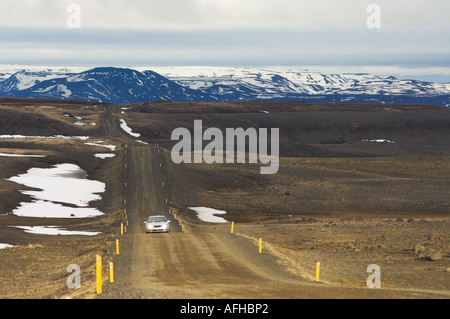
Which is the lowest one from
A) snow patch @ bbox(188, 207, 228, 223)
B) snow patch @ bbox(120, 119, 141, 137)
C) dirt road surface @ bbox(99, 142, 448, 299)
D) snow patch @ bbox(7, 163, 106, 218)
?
snow patch @ bbox(188, 207, 228, 223)

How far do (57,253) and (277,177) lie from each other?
142ft

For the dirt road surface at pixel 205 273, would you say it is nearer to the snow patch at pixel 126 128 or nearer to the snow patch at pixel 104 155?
the snow patch at pixel 104 155

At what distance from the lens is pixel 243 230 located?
45531 millimetres

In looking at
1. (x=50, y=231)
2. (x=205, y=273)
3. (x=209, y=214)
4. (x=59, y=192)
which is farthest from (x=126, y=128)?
(x=205, y=273)

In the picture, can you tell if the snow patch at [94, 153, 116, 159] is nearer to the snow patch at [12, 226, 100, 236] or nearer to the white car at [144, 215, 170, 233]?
the snow patch at [12, 226, 100, 236]

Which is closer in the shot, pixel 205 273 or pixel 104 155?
pixel 205 273

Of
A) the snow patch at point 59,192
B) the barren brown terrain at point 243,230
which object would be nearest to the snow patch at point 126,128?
the barren brown terrain at point 243,230

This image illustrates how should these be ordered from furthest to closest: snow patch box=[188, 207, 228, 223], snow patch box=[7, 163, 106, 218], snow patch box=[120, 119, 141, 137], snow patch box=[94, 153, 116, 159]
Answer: snow patch box=[120, 119, 141, 137], snow patch box=[94, 153, 116, 159], snow patch box=[7, 163, 106, 218], snow patch box=[188, 207, 228, 223]

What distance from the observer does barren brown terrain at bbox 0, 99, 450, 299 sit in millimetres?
23922

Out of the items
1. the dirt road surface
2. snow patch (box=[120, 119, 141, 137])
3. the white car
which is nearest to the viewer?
the dirt road surface

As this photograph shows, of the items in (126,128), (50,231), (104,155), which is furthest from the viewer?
(126,128)

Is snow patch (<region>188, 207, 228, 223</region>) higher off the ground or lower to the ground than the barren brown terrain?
lower

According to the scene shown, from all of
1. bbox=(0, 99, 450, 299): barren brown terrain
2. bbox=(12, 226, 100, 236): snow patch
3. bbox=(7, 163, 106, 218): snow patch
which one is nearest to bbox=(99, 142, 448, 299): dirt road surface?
bbox=(0, 99, 450, 299): barren brown terrain

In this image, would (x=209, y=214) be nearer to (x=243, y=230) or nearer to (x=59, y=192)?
(x=243, y=230)
